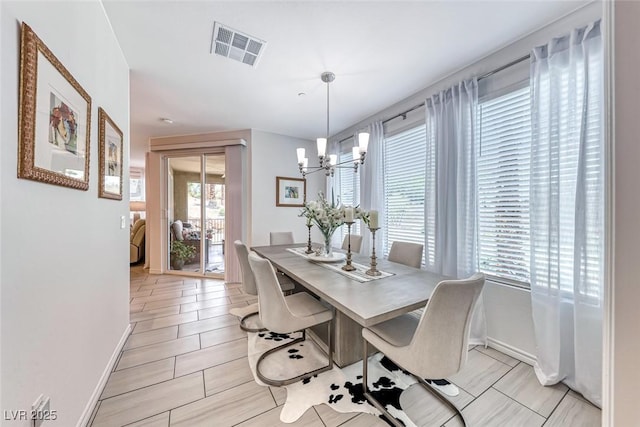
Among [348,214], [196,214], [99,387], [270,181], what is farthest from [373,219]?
[196,214]

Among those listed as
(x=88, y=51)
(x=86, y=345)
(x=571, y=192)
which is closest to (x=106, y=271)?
(x=86, y=345)

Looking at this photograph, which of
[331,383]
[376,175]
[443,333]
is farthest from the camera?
[376,175]

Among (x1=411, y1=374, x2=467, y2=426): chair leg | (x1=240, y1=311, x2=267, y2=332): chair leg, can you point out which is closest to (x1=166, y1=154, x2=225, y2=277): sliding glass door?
(x1=240, y1=311, x2=267, y2=332): chair leg

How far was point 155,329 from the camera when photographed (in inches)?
95.7

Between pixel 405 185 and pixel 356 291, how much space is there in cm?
197

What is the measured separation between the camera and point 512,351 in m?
2.00

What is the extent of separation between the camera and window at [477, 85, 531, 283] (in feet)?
6.38

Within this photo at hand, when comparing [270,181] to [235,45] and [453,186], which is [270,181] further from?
[453,186]

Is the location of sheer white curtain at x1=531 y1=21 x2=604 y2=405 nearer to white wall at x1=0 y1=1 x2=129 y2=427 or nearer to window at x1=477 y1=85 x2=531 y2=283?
window at x1=477 y1=85 x2=531 y2=283

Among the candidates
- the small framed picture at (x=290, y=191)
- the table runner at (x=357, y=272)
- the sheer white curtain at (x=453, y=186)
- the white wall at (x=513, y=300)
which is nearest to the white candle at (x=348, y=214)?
the table runner at (x=357, y=272)

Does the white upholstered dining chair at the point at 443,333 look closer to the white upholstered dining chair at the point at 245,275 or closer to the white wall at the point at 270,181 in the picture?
the white upholstered dining chair at the point at 245,275

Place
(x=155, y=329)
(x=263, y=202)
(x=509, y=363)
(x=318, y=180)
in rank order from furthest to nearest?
(x=318, y=180) → (x=263, y=202) → (x=155, y=329) → (x=509, y=363)

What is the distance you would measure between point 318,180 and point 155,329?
11.3 feet

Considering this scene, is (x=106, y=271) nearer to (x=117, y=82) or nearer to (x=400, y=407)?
(x=117, y=82)
